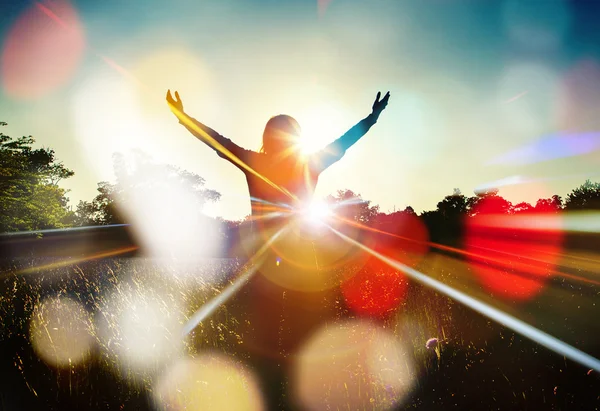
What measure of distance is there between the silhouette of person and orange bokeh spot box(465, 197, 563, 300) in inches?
142

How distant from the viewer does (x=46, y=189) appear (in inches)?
1230

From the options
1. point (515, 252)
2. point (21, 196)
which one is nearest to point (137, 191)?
point (21, 196)

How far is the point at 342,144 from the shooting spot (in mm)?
3852

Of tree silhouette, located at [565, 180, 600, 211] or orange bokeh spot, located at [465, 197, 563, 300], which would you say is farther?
tree silhouette, located at [565, 180, 600, 211]

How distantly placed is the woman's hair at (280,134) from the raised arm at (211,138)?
327 mm

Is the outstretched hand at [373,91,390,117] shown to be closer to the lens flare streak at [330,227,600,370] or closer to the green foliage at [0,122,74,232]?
the lens flare streak at [330,227,600,370]

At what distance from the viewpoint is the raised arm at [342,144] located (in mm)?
3795

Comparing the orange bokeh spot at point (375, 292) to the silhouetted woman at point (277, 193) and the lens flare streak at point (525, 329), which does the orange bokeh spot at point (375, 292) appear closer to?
the lens flare streak at point (525, 329)

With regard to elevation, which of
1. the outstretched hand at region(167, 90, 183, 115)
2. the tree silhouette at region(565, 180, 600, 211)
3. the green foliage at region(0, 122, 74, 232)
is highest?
the green foliage at region(0, 122, 74, 232)

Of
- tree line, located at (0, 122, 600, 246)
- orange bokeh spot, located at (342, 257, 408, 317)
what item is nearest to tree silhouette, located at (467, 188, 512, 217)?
tree line, located at (0, 122, 600, 246)

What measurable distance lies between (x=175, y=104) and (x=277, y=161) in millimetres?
1538

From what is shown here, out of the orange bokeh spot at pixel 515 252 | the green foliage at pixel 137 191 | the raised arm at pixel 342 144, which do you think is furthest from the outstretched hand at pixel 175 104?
the green foliage at pixel 137 191

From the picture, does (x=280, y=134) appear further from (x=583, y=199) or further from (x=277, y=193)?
(x=583, y=199)

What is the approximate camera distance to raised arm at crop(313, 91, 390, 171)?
149 inches
